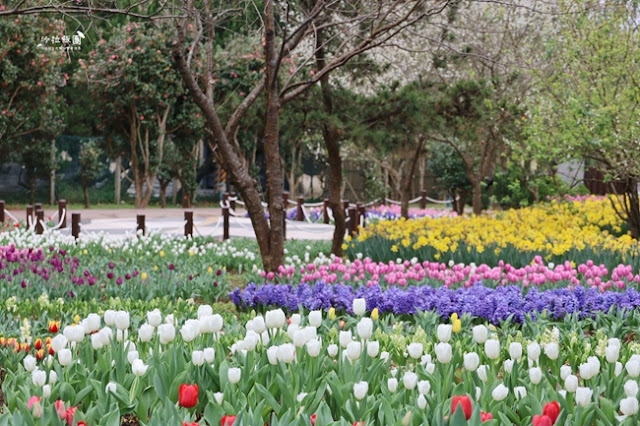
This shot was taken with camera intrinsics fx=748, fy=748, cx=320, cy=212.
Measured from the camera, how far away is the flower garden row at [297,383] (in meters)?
2.88

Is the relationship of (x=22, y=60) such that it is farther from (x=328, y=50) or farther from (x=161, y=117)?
(x=328, y=50)

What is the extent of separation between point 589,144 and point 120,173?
2011cm

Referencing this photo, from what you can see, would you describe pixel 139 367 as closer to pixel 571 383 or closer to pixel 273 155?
pixel 571 383

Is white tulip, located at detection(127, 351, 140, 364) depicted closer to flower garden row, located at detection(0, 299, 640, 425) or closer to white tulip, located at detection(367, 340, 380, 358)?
flower garden row, located at detection(0, 299, 640, 425)

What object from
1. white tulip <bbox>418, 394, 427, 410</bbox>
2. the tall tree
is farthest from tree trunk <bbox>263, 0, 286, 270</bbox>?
white tulip <bbox>418, 394, 427, 410</bbox>

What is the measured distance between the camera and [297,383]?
10.8ft

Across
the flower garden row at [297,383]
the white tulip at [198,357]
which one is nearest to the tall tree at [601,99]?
the flower garden row at [297,383]

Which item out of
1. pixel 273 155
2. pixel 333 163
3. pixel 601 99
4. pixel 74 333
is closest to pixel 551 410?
pixel 74 333

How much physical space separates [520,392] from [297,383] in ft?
3.13

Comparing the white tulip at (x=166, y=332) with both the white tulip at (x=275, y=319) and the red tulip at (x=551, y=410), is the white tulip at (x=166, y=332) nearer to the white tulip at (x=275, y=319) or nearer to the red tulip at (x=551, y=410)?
the white tulip at (x=275, y=319)

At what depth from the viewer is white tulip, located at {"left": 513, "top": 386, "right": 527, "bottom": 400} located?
310 centimetres

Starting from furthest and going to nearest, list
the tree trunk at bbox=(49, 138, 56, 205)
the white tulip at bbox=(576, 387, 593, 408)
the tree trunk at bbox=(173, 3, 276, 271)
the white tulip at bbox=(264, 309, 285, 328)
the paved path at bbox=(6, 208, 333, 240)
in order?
1. the tree trunk at bbox=(49, 138, 56, 205)
2. the paved path at bbox=(6, 208, 333, 240)
3. the tree trunk at bbox=(173, 3, 276, 271)
4. the white tulip at bbox=(264, 309, 285, 328)
5. the white tulip at bbox=(576, 387, 593, 408)

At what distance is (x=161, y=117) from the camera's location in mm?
25734

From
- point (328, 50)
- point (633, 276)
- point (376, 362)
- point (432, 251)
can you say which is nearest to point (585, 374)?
point (376, 362)
